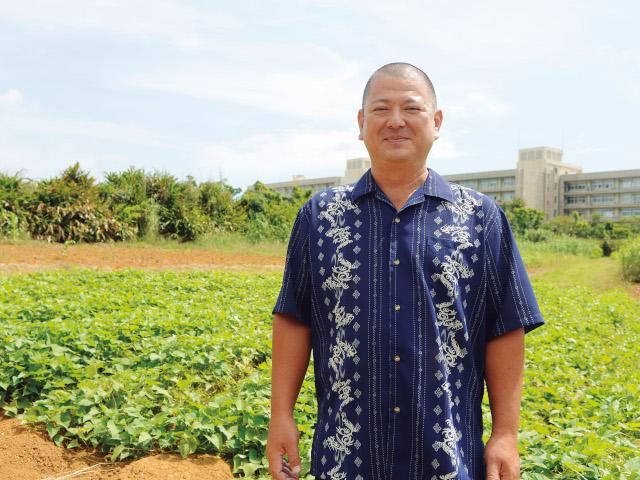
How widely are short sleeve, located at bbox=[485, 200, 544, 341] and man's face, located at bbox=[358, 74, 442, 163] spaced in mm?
298

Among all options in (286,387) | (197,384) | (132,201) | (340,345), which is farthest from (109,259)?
(340,345)

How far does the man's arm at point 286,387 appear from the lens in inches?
69.2

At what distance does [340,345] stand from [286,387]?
0.24 metres

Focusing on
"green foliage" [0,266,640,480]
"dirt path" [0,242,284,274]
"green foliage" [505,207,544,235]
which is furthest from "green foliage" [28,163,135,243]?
"green foliage" [505,207,544,235]

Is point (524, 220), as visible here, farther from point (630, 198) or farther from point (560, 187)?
point (630, 198)

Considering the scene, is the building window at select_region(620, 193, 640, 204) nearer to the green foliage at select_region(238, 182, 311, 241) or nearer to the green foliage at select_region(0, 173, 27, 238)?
the green foliage at select_region(238, 182, 311, 241)

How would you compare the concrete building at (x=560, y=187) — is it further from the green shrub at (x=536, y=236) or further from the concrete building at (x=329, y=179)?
the green shrub at (x=536, y=236)

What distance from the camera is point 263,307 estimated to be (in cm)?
705

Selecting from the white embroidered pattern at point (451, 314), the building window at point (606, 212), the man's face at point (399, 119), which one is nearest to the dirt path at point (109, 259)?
the man's face at point (399, 119)

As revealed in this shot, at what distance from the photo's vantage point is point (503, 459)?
165cm

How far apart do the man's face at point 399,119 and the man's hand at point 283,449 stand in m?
0.82

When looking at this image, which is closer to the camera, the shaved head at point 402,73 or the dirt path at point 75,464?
the shaved head at point 402,73

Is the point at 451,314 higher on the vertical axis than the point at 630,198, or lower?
lower

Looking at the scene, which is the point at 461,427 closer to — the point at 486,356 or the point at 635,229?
the point at 486,356
